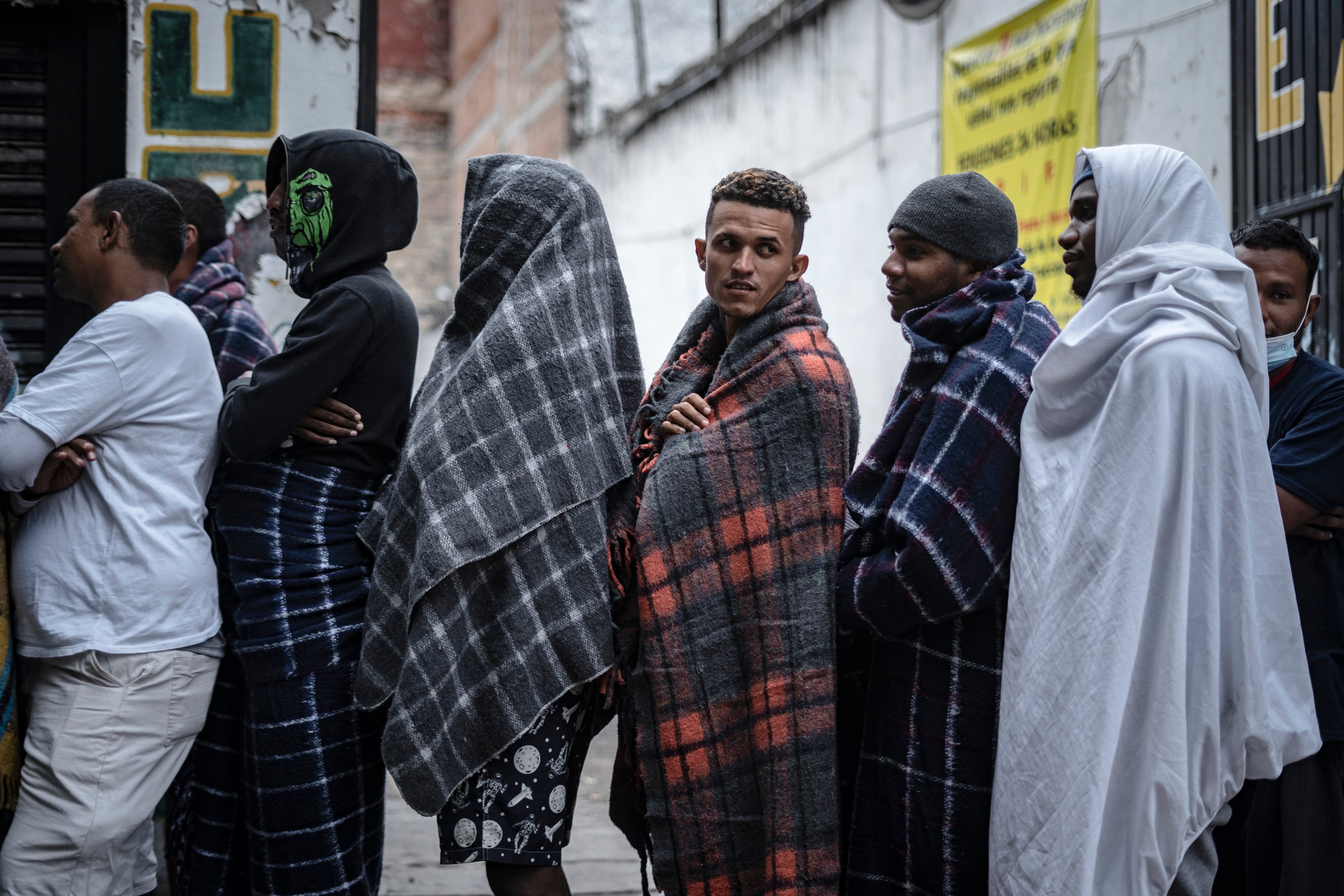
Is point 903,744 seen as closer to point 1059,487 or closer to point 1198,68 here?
point 1059,487

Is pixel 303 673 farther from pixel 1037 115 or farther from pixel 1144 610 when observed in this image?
pixel 1037 115

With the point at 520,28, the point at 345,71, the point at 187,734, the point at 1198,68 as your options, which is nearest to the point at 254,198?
the point at 345,71

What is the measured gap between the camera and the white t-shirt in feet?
8.40

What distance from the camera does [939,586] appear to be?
222 centimetres

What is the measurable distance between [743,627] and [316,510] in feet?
3.31

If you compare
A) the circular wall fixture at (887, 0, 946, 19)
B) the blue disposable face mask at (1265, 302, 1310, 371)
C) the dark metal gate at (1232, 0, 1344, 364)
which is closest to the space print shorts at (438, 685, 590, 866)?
the blue disposable face mask at (1265, 302, 1310, 371)

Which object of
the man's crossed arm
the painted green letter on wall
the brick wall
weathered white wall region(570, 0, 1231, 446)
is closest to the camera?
the man's crossed arm

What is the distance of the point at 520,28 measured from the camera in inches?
616

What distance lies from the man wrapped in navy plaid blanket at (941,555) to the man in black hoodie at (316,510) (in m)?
1.10

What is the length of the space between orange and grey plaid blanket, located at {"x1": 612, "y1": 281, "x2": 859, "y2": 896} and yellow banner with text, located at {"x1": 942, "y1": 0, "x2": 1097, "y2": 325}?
12.2ft

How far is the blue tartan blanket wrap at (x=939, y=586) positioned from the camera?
2.25 meters

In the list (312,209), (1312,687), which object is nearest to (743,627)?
(1312,687)

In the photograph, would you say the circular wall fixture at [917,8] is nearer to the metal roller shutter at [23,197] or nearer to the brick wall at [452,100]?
the metal roller shutter at [23,197]

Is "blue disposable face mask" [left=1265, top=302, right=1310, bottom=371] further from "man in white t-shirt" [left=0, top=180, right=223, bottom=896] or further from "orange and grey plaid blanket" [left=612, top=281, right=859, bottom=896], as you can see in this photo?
"man in white t-shirt" [left=0, top=180, right=223, bottom=896]
